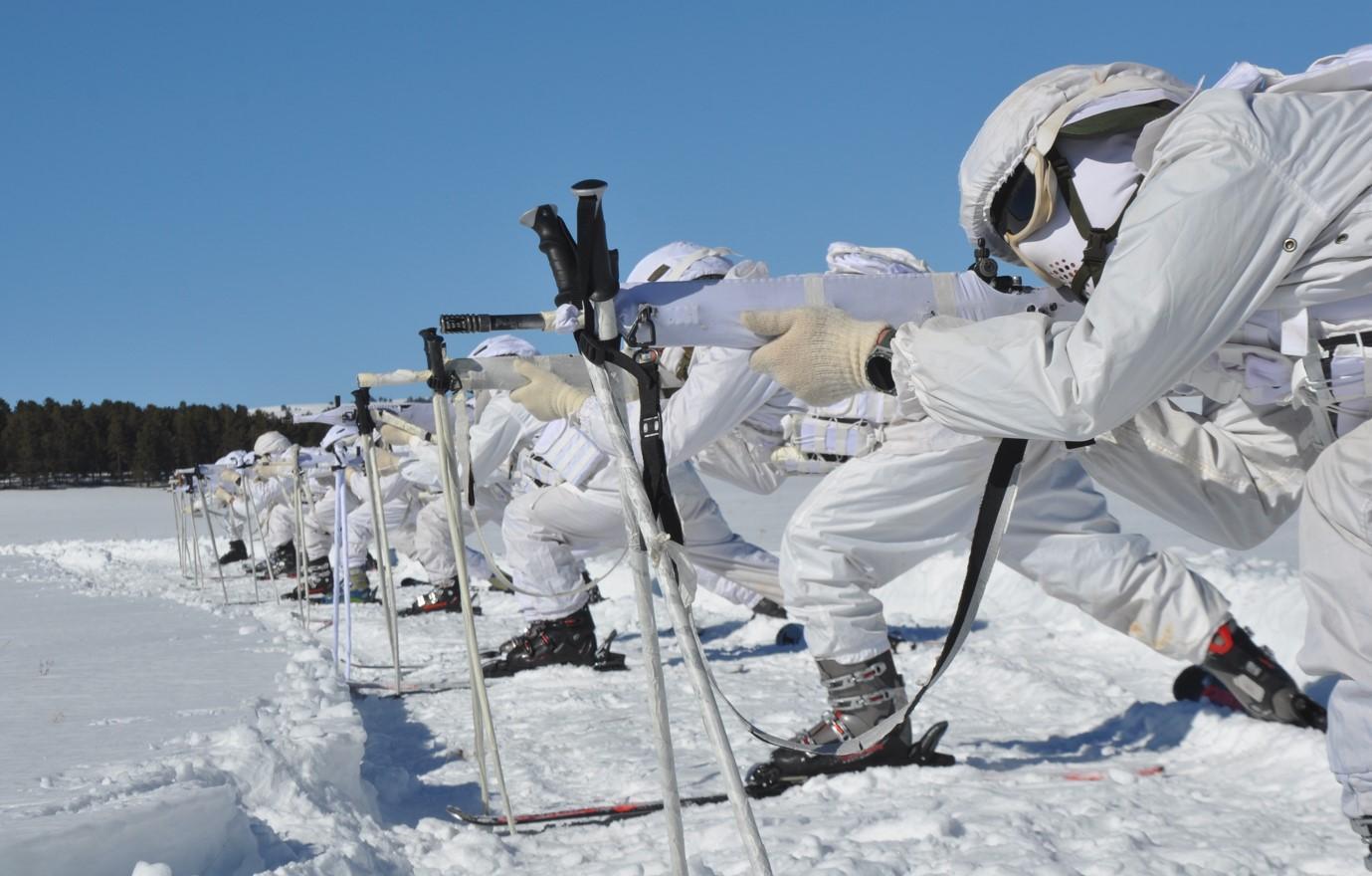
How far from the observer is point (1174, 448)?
3.22 m

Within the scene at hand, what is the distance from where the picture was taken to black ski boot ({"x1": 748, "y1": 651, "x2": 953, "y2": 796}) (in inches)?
147

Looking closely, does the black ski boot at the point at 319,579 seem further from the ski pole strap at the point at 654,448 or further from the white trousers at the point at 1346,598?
the white trousers at the point at 1346,598

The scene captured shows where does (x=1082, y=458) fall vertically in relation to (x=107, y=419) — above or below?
below

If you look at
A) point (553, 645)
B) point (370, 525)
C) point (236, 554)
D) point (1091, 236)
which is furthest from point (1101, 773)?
point (236, 554)

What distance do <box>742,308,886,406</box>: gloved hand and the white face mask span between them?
1.27 ft

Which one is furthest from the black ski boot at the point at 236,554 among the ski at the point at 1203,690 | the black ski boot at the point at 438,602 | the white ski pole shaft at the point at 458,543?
the ski at the point at 1203,690

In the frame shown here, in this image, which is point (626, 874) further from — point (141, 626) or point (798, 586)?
point (141, 626)

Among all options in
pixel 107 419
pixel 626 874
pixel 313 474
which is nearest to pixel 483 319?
pixel 626 874

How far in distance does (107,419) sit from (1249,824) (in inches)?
2573

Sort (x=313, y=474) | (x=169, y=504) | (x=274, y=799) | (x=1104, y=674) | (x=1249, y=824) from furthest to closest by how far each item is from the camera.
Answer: (x=169, y=504)
(x=313, y=474)
(x=1104, y=674)
(x=274, y=799)
(x=1249, y=824)

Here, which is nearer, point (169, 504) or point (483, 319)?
point (483, 319)

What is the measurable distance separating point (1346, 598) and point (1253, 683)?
1.98m

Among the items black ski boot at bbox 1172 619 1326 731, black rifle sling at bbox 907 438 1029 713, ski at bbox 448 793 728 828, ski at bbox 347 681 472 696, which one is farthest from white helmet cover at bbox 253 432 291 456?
black rifle sling at bbox 907 438 1029 713

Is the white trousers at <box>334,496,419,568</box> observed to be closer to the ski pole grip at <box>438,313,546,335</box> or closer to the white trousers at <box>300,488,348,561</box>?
the white trousers at <box>300,488,348,561</box>
